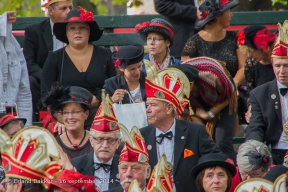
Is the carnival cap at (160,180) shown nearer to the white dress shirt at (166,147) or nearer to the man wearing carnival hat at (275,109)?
the white dress shirt at (166,147)

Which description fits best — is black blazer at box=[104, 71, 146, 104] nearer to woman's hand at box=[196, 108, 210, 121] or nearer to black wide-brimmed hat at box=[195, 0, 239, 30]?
woman's hand at box=[196, 108, 210, 121]

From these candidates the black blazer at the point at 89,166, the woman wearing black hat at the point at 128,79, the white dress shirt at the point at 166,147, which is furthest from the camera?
the woman wearing black hat at the point at 128,79

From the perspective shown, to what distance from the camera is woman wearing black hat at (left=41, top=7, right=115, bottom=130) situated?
36.1 feet

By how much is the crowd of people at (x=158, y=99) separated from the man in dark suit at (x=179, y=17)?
0.01 meters

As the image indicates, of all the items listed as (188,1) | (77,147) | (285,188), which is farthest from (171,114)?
(188,1)

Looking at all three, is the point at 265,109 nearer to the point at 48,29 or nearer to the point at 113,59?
the point at 113,59

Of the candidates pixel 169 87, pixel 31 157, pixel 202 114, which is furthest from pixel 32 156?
pixel 202 114

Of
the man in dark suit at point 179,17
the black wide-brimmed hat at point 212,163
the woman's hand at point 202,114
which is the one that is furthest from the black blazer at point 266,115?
the man in dark suit at point 179,17

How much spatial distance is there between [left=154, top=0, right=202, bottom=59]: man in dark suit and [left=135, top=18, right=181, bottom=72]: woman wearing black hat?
102 centimetres

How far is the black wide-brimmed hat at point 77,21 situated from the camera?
11.1m

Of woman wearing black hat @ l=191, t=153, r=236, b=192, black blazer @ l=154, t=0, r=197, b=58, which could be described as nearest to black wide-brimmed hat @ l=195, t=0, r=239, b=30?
black blazer @ l=154, t=0, r=197, b=58

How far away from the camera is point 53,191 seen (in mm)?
6965

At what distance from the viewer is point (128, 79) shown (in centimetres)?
1046

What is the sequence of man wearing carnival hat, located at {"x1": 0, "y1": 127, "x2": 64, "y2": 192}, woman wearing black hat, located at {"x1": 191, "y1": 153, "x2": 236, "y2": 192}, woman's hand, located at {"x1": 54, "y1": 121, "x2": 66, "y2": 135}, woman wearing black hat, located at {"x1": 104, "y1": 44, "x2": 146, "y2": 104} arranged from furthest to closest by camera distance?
woman wearing black hat, located at {"x1": 104, "y1": 44, "x2": 146, "y2": 104} < woman's hand, located at {"x1": 54, "y1": 121, "x2": 66, "y2": 135} < woman wearing black hat, located at {"x1": 191, "y1": 153, "x2": 236, "y2": 192} < man wearing carnival hat, located at {"x1": 0, "y1": 127, "x2": 64, "y2": 192}
